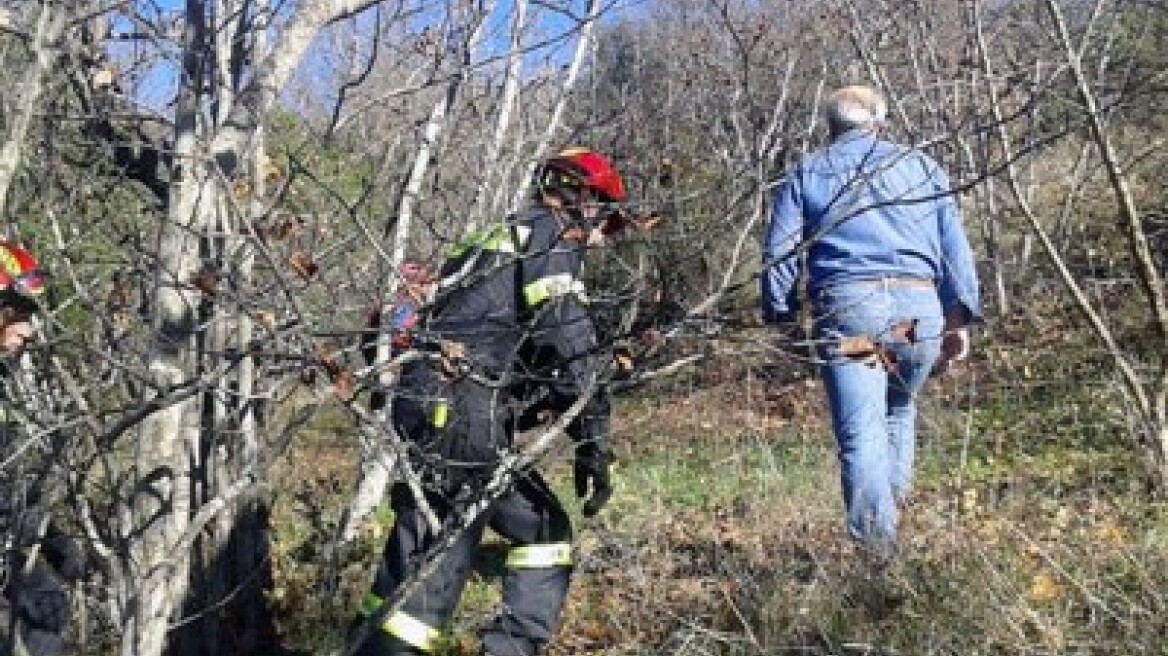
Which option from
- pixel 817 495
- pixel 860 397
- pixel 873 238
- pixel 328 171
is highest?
pixel 328 171

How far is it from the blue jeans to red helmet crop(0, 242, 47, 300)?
2522 millimetres

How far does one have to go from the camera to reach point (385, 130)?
5363mm

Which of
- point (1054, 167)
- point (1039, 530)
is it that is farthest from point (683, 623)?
point (1054, 167)

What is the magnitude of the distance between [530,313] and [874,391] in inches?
49.8

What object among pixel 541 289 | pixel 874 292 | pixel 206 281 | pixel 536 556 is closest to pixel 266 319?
pixel 206 281

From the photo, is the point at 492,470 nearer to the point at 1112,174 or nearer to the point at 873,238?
the point at 1112,174

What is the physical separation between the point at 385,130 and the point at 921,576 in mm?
2168

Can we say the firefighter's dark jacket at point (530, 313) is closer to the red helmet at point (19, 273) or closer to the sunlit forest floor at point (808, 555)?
the sunlit forest floor at point (808, 555)

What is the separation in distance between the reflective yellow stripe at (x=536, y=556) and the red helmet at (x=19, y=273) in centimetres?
209

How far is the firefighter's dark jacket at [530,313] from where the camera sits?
322cm

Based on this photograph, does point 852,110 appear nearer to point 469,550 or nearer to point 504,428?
point 504,428

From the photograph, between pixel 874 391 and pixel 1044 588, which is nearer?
pixel 1044 588

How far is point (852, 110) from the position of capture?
210 inches

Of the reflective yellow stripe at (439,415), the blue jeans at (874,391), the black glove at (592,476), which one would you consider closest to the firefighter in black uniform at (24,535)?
the reflective yellow stripe at (439,415)
